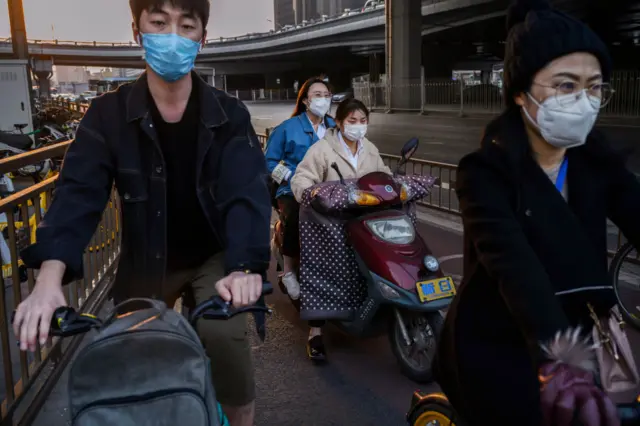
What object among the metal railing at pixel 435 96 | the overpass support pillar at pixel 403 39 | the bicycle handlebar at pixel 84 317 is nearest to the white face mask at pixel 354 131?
the bicycle handlebar at pixel 84 317

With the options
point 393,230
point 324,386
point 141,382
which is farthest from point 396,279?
point 141,382

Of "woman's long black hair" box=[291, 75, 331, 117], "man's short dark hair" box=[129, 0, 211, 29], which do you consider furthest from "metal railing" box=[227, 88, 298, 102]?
"man's short dark hair" box=[129, 0, 211, 29]

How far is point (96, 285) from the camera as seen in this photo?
17.8 ft

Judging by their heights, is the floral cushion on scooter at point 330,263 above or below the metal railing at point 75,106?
below

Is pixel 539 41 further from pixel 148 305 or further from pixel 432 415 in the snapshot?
pixel 432 415

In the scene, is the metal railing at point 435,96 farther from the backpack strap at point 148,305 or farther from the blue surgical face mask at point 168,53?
the backpack strap at point 148,305

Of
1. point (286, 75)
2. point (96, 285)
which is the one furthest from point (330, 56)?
point (96, 285)

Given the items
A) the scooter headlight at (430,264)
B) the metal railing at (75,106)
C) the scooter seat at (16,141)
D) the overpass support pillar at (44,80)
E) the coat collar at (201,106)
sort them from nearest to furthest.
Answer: the coat collar at (201,106)
the scooter headlight at (430,264)
the scooter seat at (16,141)
the metal railing at (75,106)
the overpass support pillar at (44,80)

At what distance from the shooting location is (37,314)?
171 centimetres

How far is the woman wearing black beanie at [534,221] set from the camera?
173 cm

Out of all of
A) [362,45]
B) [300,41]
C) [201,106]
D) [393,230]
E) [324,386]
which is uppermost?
[300,41]

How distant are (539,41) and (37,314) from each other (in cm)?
155

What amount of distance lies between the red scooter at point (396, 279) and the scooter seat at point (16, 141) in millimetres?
6027

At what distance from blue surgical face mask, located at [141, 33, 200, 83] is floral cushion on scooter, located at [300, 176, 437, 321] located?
2.15 meters
